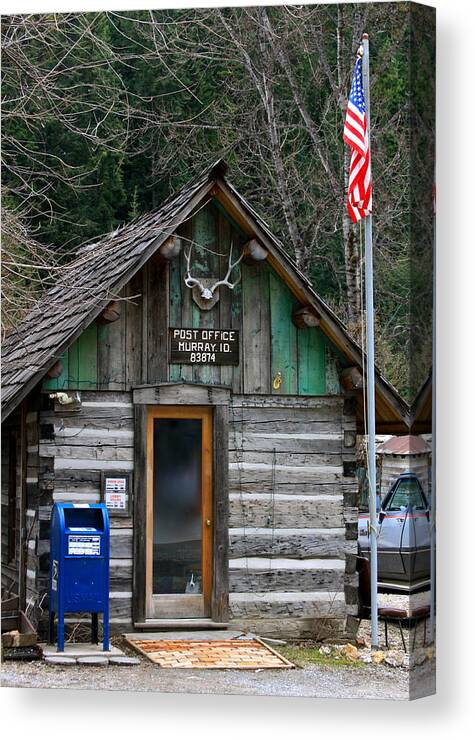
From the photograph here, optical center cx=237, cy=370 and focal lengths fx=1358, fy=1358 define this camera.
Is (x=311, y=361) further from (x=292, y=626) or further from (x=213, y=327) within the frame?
(x=292, y=626)

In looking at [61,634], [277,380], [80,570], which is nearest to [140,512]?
[80,570]

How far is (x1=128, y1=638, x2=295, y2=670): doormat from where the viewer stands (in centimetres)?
1078

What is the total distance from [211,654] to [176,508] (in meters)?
1.32

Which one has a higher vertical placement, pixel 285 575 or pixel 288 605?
pixel 285 575

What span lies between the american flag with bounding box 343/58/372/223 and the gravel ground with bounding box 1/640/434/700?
365cm

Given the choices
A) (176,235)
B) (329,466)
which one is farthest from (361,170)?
(329,466)

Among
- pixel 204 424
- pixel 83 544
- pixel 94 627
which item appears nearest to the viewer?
pixel 83 544

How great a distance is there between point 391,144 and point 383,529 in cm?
308

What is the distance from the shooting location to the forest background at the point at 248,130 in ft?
34.0

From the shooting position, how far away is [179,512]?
11.6 m

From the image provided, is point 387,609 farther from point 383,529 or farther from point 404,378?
point 404,378

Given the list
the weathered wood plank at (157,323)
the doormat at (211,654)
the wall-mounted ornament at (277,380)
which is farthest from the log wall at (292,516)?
the weathered wood plank at (157,323)

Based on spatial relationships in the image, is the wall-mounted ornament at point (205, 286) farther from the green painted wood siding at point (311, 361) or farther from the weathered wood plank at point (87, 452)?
the weathered wood plank at point (87, 452)

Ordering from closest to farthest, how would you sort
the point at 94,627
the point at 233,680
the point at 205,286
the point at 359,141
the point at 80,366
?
the point at 233,680 < the point at 359,141 < the point at 94,627 < the point at 80,366 < the point at 205,286
